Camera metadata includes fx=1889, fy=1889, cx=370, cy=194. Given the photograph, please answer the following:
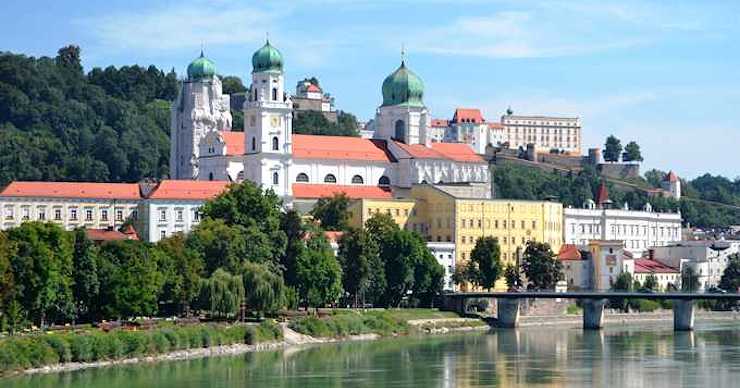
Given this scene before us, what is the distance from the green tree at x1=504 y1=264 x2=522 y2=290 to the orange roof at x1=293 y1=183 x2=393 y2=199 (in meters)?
9.36

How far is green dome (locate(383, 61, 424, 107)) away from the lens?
119625mm

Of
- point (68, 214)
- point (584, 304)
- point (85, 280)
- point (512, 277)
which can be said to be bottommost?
point (584, 304)

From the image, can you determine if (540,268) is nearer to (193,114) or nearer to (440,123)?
(193,114)

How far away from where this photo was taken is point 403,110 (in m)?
119

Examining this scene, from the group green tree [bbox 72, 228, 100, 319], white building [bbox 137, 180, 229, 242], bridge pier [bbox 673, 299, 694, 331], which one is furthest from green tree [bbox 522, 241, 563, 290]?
green tree [bbox 72, 228, 100, 319]

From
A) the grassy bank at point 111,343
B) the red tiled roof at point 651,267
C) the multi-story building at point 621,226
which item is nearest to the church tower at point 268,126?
the multi-story building at point 621,226

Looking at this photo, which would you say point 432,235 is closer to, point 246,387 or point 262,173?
Answer: point 262,173

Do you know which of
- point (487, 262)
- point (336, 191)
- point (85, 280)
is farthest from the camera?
point (336, 191)

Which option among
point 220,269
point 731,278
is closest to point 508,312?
point 220,269

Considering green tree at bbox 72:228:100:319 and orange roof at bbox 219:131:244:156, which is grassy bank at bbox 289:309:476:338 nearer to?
green tree at bbox 72:228:100:319

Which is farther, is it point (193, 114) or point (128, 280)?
point (193, 114)

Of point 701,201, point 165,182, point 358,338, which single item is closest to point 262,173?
point 165,182

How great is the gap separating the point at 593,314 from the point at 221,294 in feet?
84.2

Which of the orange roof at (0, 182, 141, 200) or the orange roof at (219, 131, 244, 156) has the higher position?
the orange roof at (219, 131, 244, 156)
